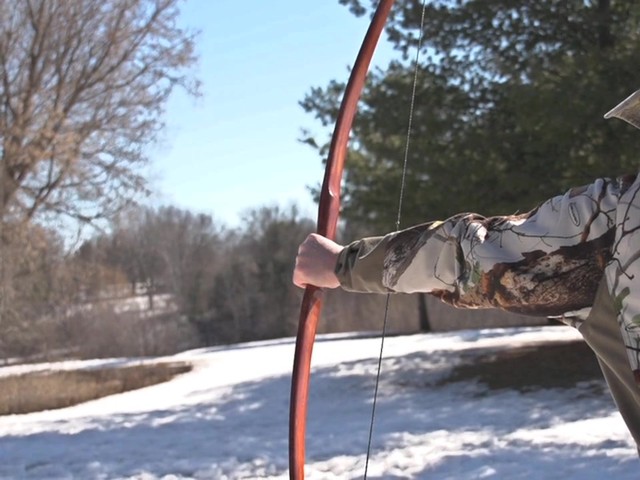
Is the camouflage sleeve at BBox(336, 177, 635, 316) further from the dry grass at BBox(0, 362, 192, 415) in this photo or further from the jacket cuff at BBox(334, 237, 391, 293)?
the dry grass at BBox(0, 362, 192, 415)

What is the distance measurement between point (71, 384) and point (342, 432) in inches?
→ 285

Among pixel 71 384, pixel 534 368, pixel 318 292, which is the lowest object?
pixel 534 368

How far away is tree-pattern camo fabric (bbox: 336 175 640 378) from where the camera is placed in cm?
130

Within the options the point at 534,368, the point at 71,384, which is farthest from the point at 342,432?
the point at 71,384

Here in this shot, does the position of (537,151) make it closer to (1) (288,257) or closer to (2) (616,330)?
(2) (616,330)

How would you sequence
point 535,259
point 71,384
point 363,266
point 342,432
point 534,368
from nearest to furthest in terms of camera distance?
point 535,259 < point 363,266 < point 342,432 < point 534,368 < point 71,384

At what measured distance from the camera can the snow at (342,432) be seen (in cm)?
517

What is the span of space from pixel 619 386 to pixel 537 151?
6785mm

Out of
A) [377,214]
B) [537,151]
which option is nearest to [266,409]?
[377,214]

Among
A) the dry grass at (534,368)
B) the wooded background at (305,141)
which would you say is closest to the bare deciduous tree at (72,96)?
the wooded background at (305,141)

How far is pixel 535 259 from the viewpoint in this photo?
143 cm

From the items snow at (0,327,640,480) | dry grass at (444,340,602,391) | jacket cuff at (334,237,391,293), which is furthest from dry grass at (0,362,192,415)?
jacket cuff at (334,237,391,293)

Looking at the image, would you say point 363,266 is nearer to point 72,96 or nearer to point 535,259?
point 535,259

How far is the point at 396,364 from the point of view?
11.1 metres
